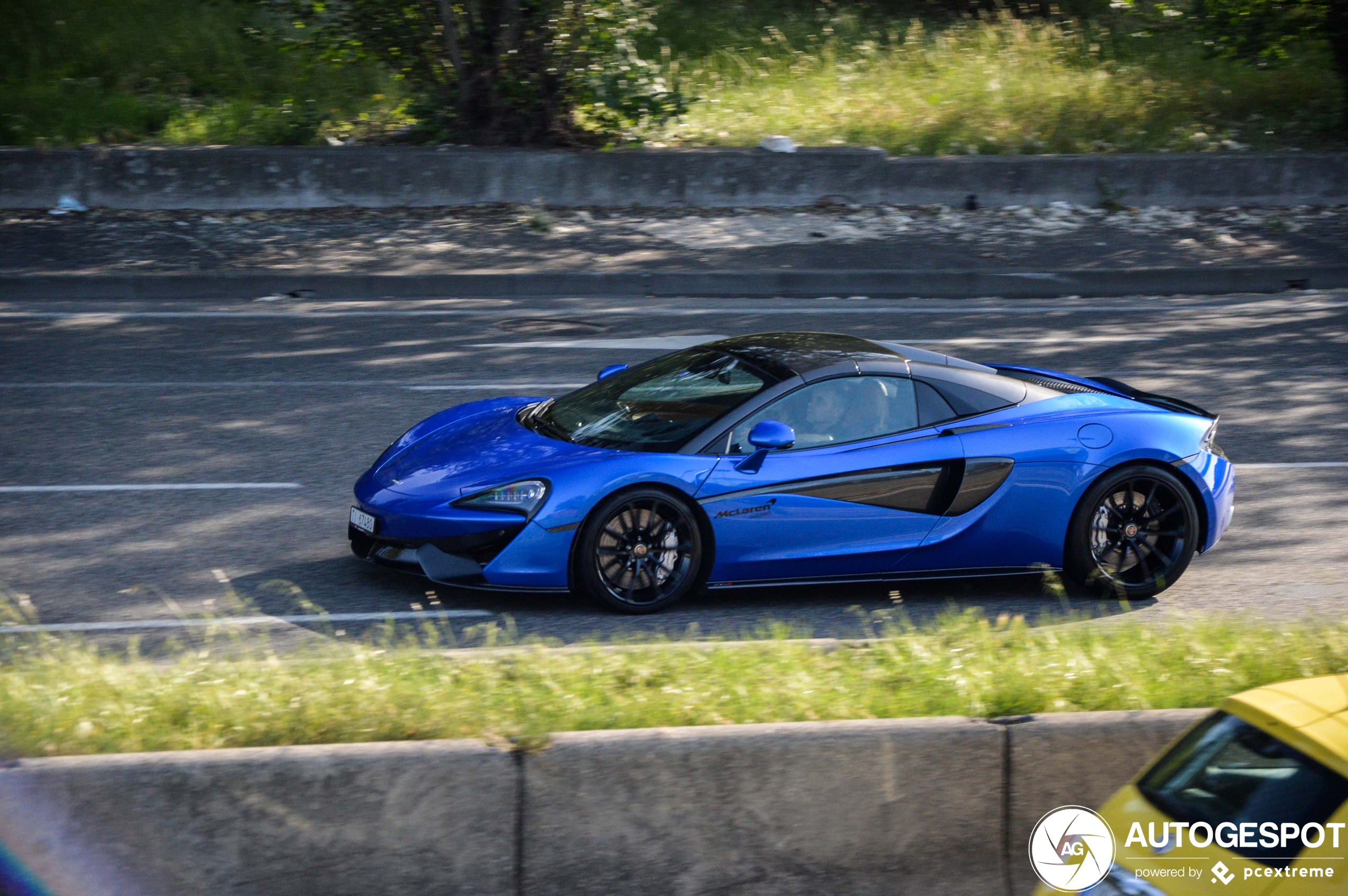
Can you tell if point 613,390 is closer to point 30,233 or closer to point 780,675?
point 780,675

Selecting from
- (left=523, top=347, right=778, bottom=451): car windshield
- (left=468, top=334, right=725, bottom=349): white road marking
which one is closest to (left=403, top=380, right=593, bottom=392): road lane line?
(left=468, top=334, right=725, bottom=349): white road marking

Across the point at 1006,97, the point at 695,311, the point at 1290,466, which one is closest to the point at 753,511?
the point at 1290,466

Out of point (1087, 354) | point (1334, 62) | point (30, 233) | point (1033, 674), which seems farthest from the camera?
point (1334, 62)

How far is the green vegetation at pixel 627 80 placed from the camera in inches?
711

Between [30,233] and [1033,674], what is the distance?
13528 millimetres

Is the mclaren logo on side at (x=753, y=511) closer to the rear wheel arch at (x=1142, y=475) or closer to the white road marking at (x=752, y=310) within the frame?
the rear wheel arch at (x=1142, y=475)

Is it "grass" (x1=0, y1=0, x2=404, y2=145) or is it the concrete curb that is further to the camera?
"grass" (x1=0, y1=0, x2=404, y2=145)

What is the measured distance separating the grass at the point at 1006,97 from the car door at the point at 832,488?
12.5 m

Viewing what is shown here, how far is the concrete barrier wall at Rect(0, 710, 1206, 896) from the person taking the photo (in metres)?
3.51

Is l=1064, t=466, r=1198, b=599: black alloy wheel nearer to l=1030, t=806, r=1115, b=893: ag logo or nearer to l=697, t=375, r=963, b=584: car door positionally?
l=697, t=375, r=963, b=584: car door

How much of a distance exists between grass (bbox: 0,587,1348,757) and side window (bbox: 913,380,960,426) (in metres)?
1.49

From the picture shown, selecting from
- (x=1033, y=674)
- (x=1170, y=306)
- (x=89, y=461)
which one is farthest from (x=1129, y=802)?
(x=1170, y=306)

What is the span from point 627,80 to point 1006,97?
5647 mm

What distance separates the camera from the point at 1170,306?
539 inches
